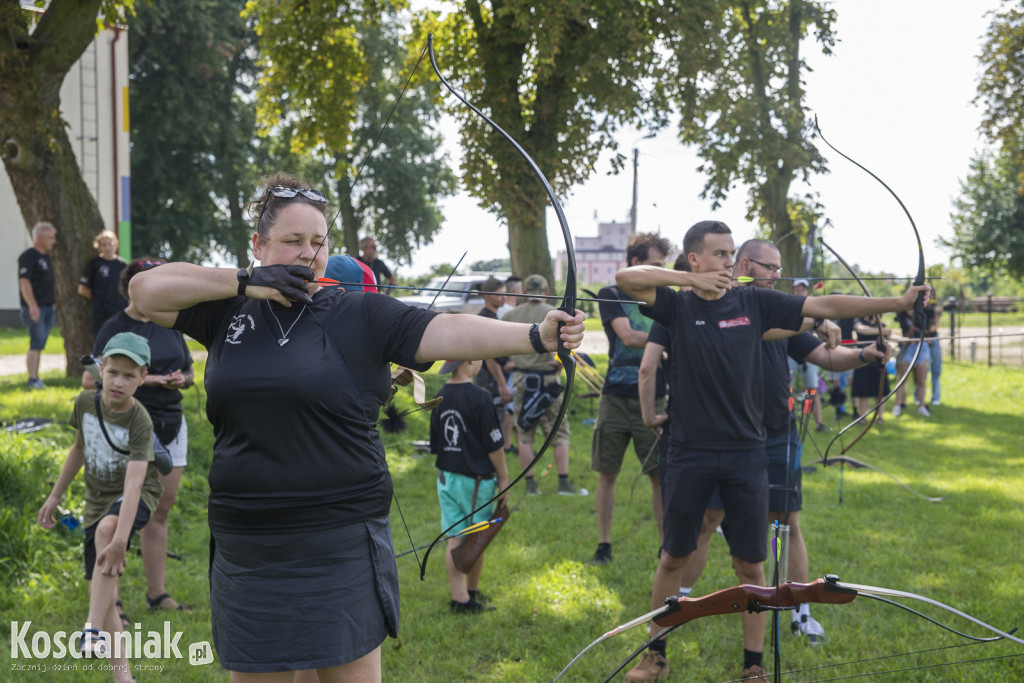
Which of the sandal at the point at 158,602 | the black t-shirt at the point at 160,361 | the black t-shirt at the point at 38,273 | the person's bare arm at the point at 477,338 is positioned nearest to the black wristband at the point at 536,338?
the person's bare arm at the point at 477,338

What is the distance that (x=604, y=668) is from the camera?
143 inches

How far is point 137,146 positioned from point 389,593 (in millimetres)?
23401

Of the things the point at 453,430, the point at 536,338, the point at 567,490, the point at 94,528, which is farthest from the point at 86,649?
the point at 567,490

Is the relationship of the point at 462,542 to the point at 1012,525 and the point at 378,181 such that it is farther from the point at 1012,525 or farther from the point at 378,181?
the point at 378,181

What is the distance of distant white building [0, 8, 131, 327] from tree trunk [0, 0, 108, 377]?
13.1 feet

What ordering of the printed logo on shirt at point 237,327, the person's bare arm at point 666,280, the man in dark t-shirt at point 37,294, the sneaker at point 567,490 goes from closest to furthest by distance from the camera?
the printed logo on shirt at point 237,327, the person's bare arm at point 666,280, the sneaker at point 567,490, the man in dark t-shirt at point 37,294

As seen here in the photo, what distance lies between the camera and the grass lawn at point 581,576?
145 inches

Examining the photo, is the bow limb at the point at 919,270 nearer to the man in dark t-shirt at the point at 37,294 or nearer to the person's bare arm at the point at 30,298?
the man in dark t-shirt at the point at 37,294

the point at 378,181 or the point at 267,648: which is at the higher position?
the point at 378,181

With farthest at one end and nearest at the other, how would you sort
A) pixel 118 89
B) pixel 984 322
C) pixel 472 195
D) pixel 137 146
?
pixel 984 322
pixel 137 146
pixel 118 89
pixel 472 195

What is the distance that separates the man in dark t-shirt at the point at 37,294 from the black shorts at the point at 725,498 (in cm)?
730

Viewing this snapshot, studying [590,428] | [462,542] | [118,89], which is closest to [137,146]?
[118,89]

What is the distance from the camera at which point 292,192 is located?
6.92 feet

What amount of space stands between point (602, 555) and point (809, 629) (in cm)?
147
